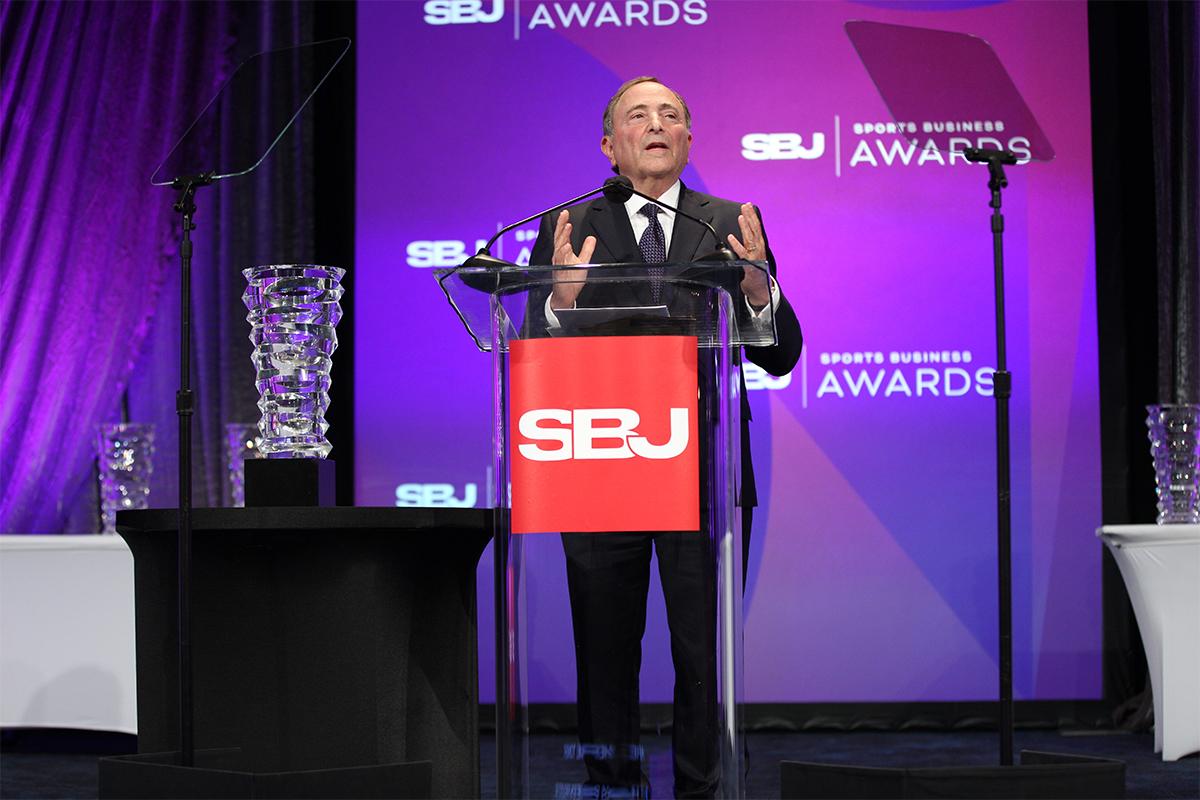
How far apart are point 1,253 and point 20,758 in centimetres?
172

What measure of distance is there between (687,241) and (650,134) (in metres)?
0.32

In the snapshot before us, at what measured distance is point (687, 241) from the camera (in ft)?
8.63

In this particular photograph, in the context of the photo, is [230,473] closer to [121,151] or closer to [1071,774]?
[121,151]

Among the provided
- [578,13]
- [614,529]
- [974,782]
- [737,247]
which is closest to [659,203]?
[737,247]

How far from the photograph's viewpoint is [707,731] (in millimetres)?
2064

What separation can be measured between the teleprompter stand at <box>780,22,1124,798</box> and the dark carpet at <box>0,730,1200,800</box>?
1.05m

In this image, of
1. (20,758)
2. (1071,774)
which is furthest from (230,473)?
(1071,774)

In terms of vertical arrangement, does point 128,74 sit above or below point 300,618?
above

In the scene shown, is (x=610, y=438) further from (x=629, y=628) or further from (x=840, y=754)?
(x=840, y=754)

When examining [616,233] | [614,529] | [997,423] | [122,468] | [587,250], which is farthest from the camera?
[122,468]

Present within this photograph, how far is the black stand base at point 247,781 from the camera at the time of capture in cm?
210

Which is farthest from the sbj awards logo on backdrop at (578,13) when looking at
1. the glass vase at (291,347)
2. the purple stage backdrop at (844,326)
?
the glass vase at (291,347)

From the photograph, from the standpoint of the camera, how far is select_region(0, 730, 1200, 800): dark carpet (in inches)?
133

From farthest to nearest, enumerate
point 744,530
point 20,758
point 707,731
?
point 20,758
point 744,530
point 707,731
